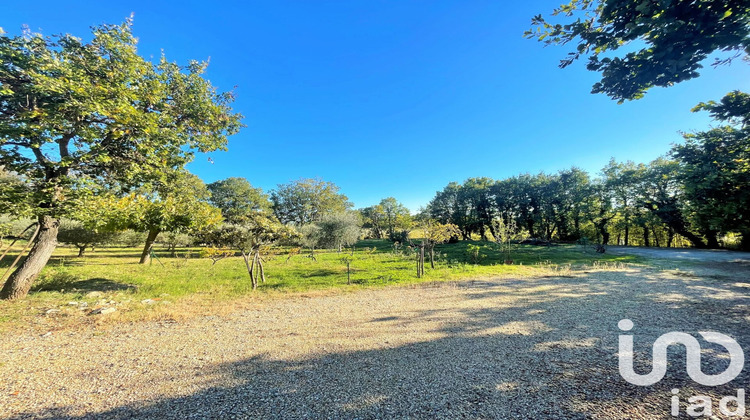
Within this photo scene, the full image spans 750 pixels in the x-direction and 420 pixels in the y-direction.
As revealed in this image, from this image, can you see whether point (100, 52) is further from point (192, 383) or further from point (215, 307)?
point (192, 383)

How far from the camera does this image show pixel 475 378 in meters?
3.70

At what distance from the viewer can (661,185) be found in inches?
1127

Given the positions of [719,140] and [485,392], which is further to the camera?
[719,140]

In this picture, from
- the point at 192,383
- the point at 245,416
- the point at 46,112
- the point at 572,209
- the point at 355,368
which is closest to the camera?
the point at 245,416

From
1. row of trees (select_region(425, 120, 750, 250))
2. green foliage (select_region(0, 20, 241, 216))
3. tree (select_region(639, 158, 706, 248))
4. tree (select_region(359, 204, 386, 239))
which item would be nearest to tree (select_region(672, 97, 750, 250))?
row of trees (select_region(425, 120, 750, 250))

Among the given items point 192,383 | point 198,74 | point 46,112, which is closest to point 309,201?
point 198,74

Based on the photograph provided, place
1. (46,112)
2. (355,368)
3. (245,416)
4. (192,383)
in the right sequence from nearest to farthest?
1. (245,416)
2. (192,383)
3. (355,368)
4. (46,112)

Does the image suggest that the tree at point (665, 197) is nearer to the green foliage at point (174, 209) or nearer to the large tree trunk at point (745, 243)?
the large tree trunk at point (745, 243)

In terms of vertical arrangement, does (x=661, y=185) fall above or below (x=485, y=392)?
above

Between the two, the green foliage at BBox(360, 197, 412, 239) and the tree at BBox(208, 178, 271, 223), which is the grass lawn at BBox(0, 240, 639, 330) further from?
the green foliage at BBox(360, 197, 412, 239)

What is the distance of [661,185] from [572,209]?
359 inches

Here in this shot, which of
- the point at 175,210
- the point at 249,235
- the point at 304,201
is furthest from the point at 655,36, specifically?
the point at 304,201
